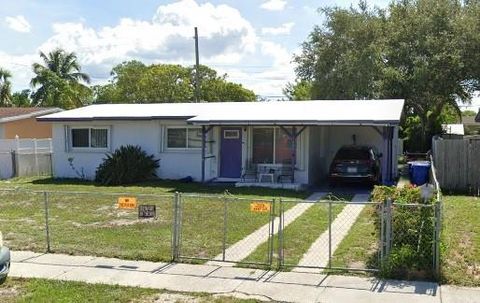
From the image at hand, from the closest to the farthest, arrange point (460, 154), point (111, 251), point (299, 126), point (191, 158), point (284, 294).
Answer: point (284, 294) < point (111, 251) < point (460, 154) < point (299, 126) < point (191, 158)

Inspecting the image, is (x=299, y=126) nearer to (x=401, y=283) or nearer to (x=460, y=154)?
(x=460, y=154)

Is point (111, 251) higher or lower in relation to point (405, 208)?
lower

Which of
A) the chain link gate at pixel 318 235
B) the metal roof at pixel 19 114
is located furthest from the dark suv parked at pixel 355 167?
the metal roof at pixel 19 114

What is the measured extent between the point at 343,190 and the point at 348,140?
4.95 meters

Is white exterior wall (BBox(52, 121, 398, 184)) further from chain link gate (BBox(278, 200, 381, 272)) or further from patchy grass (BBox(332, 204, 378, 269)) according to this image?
patchy grass (BBox(332, 204, 378, 269))

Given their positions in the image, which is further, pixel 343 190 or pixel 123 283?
pixel 343 190

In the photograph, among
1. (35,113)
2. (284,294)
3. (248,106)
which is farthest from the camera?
(35,113)

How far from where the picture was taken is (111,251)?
942 cm

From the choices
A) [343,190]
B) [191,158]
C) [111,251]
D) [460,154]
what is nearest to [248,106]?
[191,158]

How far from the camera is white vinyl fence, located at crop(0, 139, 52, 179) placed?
23.9 metres

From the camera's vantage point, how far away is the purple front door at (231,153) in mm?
20641

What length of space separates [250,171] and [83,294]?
13.3 m

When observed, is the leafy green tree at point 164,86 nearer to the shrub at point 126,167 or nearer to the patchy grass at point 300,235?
the shrub at point 126,167

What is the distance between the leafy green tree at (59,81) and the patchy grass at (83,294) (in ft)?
145
